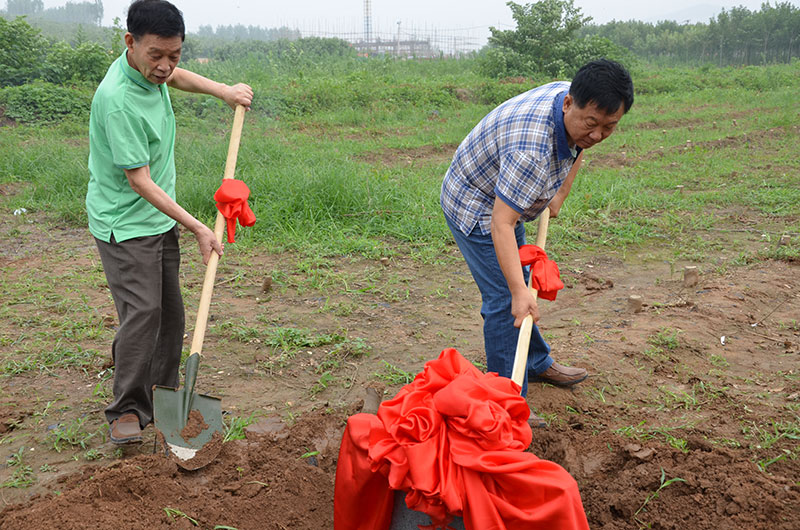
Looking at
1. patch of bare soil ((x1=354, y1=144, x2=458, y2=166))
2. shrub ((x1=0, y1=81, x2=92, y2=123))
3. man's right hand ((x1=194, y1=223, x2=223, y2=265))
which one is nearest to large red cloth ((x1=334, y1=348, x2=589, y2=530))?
man's right hand ((x1=194, y1=223, x2=223, y2=265))

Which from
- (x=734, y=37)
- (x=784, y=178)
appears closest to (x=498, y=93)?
(x=784, y=178)

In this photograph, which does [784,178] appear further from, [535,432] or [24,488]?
[24,488]

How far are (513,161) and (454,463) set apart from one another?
3.42 feet

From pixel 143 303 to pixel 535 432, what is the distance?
5.51 feet

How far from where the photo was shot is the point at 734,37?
28.5 metres

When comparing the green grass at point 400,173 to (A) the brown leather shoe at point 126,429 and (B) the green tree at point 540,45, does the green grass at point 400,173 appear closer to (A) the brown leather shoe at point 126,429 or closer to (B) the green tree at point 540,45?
(A) the brown leather shoe at point 126,429

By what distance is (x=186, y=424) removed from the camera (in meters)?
2.50

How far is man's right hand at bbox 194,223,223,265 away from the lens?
2518 mm

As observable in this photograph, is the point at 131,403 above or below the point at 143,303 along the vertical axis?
below

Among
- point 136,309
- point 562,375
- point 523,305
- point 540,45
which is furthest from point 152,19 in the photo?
point 540,45

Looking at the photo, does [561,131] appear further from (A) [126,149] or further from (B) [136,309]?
(B) [136,309]

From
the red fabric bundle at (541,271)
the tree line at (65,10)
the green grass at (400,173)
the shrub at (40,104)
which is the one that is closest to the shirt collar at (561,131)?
the red fabric bundle at (541,271)

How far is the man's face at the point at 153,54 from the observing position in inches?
88.0

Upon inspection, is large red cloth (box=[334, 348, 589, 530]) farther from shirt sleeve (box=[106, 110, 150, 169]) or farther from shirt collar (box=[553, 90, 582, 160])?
shirt sleeve (box=[106, 110, 150, 169])
